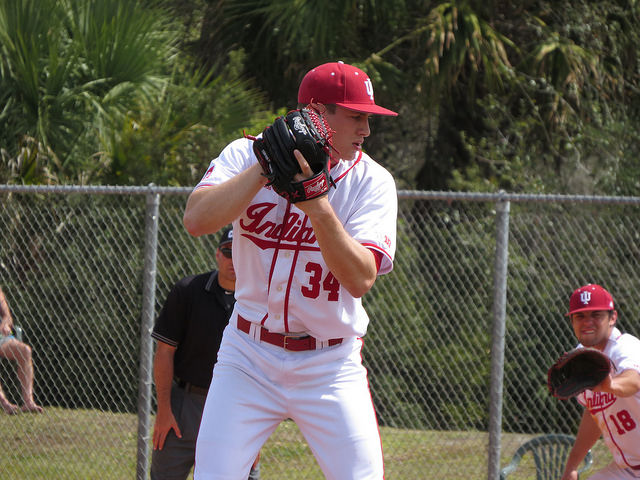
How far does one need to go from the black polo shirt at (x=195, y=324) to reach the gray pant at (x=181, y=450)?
0.57 feet

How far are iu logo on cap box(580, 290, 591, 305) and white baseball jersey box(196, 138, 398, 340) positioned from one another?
2.31m

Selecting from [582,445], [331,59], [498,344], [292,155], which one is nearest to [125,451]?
[498,344]

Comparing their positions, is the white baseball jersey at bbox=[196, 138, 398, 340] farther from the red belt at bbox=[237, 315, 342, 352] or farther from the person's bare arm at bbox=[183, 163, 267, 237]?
the person's bare arm at bbox=[183, 163, 267, 237]

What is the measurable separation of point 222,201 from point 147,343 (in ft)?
10.9

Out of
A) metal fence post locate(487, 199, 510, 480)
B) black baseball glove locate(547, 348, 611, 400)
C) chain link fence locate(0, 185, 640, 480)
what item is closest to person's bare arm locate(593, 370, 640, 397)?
black baseball glove locate(547, 348, 611, 400)

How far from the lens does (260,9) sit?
11273 mm

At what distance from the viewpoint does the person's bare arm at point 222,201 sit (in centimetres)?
272

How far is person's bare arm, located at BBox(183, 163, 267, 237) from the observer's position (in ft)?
8.94

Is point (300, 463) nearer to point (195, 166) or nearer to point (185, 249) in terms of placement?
point (185, 249)

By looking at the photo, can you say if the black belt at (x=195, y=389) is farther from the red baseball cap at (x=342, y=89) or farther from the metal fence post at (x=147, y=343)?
the red baseball cap at (x=342, y=89)

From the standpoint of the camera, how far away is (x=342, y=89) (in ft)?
10.1

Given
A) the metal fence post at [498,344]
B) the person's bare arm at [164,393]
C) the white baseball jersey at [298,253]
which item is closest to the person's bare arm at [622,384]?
the metal fence post at [498,344]

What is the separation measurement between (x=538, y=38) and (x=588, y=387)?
27.2 feet

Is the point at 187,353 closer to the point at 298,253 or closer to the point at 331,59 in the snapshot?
the point at 298,253
